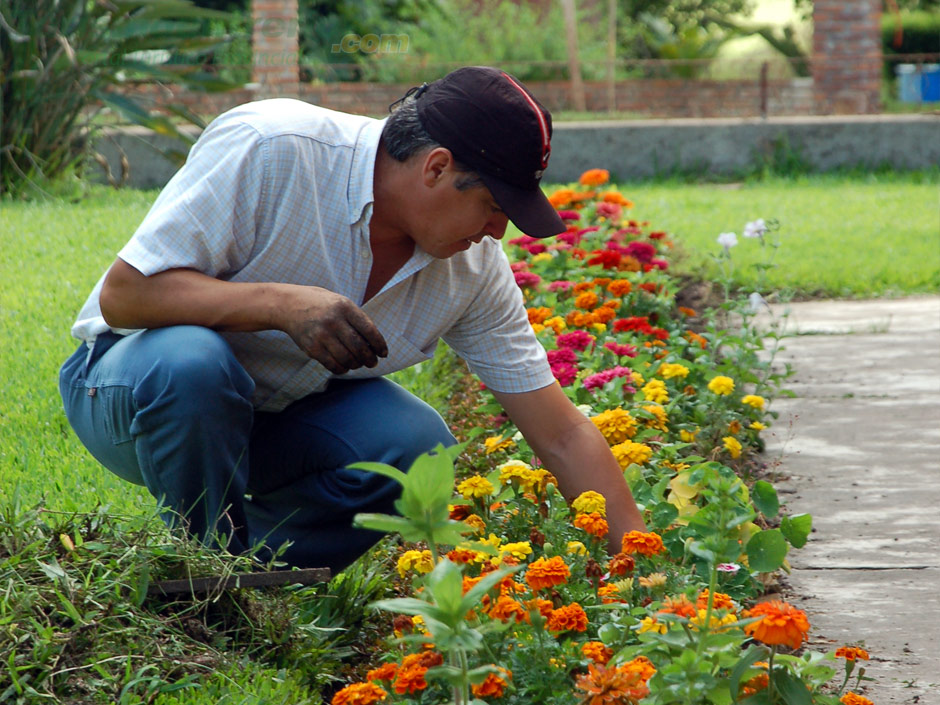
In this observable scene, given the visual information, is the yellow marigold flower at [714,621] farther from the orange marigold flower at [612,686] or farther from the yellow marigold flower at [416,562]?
the yellow marigold flower at [416,562]

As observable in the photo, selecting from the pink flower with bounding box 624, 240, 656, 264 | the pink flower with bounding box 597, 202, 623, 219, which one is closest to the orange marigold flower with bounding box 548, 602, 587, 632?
the pink flower with bounding box 624, 240, 656, 264

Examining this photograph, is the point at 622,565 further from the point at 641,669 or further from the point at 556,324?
the point at 556,324

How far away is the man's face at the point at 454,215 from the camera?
2.39 meters

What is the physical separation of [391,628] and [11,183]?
5.63m

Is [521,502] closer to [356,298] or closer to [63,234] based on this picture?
[356,298]

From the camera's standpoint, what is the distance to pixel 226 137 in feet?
8.13

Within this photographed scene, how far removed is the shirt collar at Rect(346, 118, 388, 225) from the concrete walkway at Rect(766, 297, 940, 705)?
4.21 feet

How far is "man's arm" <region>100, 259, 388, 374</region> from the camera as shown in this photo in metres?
2.23

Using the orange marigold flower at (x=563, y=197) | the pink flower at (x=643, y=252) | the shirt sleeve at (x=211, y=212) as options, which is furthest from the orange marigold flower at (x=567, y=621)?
the orange marigold flower at (x=563, y=197)

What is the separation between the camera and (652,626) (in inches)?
74.2

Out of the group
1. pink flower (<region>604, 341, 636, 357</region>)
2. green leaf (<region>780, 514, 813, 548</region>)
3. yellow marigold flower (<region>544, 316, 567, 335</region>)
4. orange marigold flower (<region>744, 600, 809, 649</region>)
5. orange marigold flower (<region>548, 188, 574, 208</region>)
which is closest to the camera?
orange marigold flower (<region>744, 600, 809, 649</region>)

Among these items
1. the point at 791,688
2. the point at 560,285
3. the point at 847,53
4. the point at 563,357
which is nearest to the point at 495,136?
the point at 791,688

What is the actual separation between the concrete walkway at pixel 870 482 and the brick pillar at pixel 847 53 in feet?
23.4

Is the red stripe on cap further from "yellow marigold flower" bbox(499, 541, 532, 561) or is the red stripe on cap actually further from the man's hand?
"yellow marigold flower" bbox(499, 541, 532, 561)
